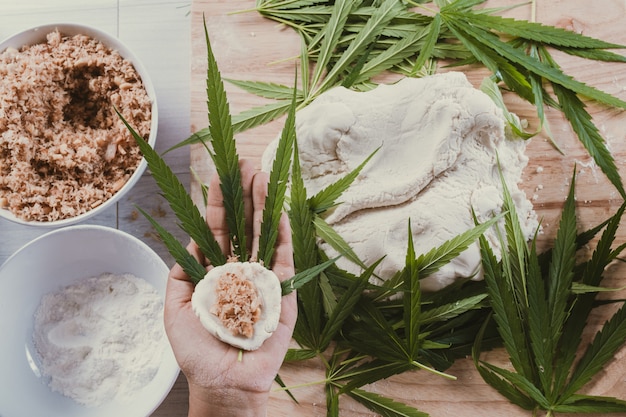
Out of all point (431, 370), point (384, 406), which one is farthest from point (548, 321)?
point (384, 406)

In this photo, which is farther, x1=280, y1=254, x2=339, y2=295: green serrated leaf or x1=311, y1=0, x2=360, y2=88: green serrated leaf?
x1=311, y1=0, x2=360, y2=88: green serrated leaf

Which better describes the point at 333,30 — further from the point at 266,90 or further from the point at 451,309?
the point at 451,309

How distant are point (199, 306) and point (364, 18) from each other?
2.61 ft

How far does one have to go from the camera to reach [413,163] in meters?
1.35

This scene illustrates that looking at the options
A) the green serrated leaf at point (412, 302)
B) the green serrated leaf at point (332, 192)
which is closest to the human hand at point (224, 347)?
the green serrated leaf at point (332, 192)

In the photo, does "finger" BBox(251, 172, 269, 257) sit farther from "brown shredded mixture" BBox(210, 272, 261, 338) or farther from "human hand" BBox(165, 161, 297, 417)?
"brown shredded mixture" BBox(210, 272, 261, 338)

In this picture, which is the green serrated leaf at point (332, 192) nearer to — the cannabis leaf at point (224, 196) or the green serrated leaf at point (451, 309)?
the cannabis leaf at point (224, 196)

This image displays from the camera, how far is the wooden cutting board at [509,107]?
1403 millimetres

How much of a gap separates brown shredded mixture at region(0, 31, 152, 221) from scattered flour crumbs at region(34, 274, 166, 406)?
9.4 inches

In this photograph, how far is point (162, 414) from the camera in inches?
62.8

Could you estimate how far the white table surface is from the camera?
164cm

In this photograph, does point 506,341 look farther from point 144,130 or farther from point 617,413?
point 144,130

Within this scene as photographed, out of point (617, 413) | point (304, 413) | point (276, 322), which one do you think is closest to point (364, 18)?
point (276, 322)

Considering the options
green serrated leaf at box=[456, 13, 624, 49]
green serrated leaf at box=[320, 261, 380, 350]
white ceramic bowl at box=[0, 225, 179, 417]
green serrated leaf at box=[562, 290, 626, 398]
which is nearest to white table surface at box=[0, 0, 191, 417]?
white ceramic bowl at box=[0, 225, 179, 417]
